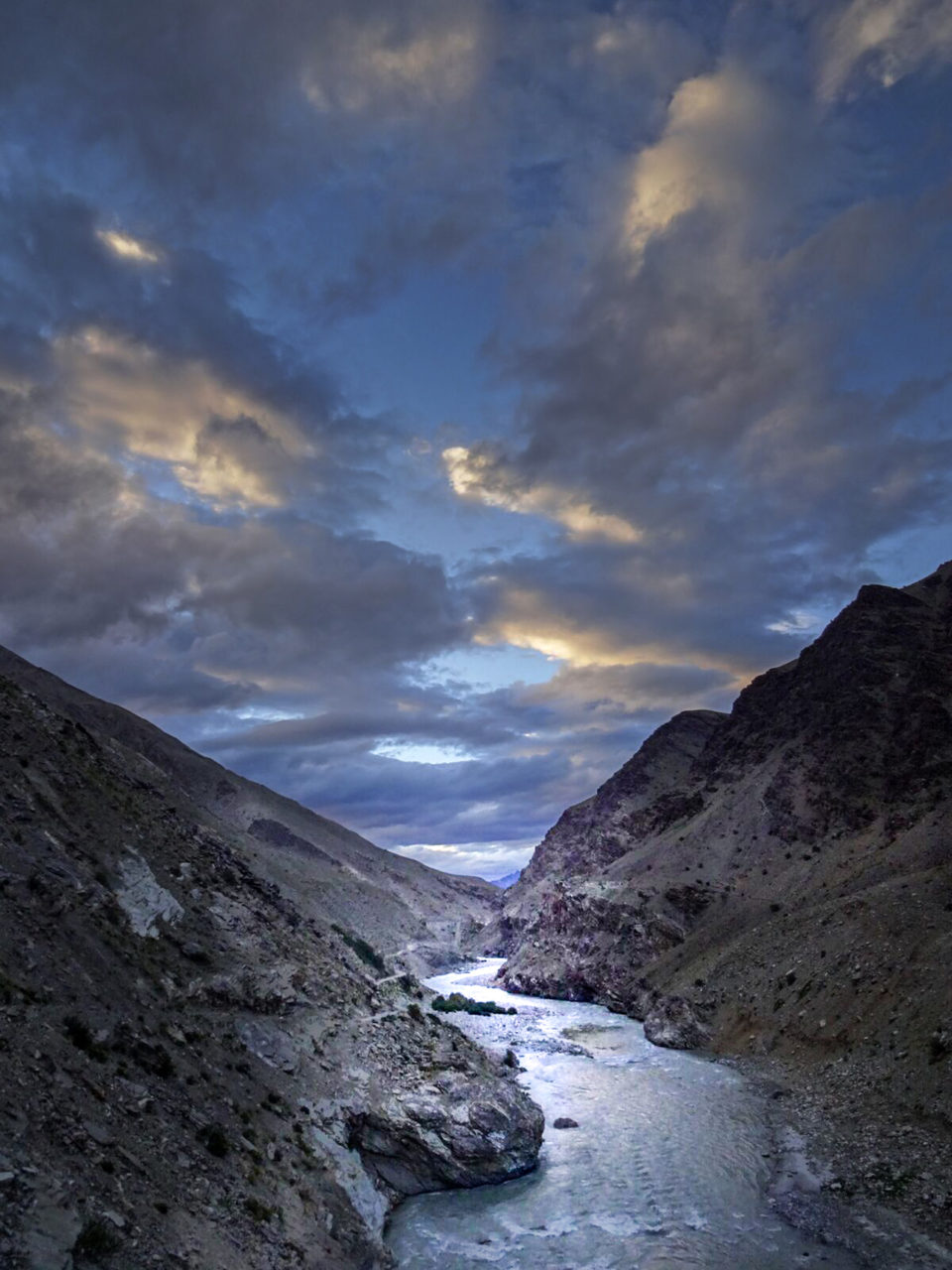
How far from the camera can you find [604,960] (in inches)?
3489

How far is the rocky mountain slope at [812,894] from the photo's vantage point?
118ft

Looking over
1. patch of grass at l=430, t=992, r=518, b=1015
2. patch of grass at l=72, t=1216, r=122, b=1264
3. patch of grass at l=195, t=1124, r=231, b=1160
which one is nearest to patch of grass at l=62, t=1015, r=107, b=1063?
patch of grass at l=195, t=1124, r=231, b=1160

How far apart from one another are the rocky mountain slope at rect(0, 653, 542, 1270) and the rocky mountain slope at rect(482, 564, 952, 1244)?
60.2 feet

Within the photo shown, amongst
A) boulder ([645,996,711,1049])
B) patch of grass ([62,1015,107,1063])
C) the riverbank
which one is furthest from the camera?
boulder ([645,996,711,1049])

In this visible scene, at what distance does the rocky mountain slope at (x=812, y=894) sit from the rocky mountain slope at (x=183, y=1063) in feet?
60.2

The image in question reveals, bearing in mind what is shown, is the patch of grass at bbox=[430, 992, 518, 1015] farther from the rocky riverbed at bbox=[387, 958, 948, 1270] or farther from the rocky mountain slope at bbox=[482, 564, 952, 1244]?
the rocky riverbed at bbox=[387, 958, 948, 1270]

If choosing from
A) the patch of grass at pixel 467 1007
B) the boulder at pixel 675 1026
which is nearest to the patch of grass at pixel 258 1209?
the boulder at pixel 675 1026

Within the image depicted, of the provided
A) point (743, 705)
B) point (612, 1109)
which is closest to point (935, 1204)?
point (612, 1109)

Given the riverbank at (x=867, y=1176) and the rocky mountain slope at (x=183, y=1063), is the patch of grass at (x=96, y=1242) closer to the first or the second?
the rocky mountain slope at (x=183, y=1063)

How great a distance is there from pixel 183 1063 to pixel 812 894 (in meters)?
65.1

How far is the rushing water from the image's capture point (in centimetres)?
2275

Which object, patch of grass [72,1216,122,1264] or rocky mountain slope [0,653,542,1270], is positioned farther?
rocky mountain slope [0,653,542,1270]

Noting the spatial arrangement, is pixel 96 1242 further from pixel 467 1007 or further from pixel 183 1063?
pixel 467 1007

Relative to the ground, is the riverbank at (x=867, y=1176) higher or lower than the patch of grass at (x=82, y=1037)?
lower
